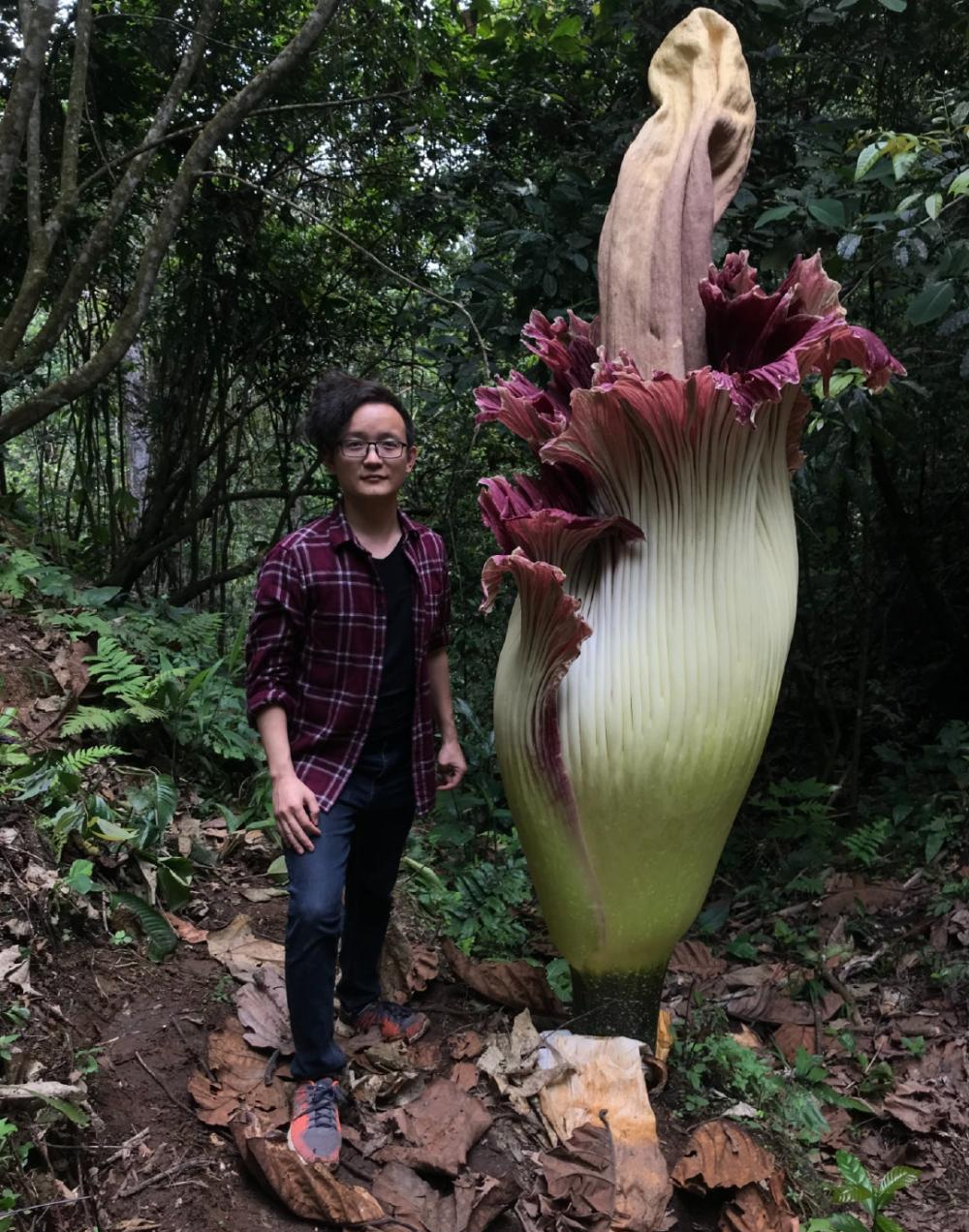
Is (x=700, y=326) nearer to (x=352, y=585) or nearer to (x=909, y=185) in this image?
(x=352, y=585)

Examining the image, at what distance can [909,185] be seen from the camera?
2604 mm

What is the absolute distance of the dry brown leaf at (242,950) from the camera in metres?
2.47

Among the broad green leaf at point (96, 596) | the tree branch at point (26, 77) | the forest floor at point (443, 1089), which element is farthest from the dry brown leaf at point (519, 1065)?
the tree branch at point (26, 77)

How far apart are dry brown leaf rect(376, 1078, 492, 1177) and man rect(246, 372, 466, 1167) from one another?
144 mm

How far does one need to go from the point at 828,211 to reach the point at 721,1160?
92.7 inches

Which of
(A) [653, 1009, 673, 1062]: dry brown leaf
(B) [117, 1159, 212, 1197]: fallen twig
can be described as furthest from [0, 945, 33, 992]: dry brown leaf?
(A) [653, 1009, 673, 1062]: dry brown leaf

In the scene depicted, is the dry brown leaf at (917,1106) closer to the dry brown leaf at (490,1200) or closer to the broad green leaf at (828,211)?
the dry brown leaf at (490,1200)

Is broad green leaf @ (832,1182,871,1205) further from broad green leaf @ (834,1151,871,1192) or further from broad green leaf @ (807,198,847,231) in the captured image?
broad green leaf @ (807,198,847,231)

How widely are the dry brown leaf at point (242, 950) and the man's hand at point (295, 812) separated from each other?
80 cm

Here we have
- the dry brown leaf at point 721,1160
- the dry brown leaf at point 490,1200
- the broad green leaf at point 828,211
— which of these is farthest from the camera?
the broad green leaf at point 828,211

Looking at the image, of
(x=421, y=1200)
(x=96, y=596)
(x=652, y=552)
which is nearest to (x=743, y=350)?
(x=652, y=552)

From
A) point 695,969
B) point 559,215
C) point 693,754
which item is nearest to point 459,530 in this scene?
point 559,215

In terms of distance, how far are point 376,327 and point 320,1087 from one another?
196 inches

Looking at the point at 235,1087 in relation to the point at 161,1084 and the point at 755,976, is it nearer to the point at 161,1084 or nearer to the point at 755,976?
the point at 161,1084
